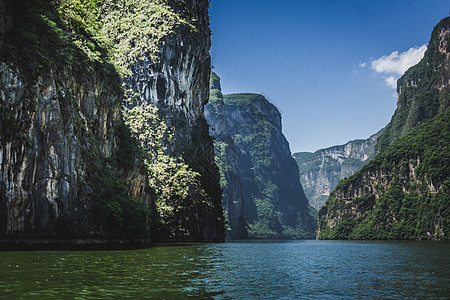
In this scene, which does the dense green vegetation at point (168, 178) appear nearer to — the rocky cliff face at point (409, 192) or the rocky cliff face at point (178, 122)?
the rocky cliff face at point (178, 122)

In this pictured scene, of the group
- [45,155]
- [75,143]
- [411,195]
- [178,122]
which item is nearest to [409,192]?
[411,195]

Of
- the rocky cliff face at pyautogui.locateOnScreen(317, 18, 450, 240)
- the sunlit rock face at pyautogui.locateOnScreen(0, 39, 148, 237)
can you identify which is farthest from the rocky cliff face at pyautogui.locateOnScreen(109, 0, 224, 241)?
the rocky cliff face at pyautogui.locateOnScreen(317, 18, 450, 240)

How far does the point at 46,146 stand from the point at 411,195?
16388 centimetres

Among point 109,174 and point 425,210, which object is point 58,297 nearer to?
point 109,174

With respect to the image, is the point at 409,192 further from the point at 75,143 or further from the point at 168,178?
the point at 75,143

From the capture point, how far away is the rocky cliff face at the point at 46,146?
32.6 m

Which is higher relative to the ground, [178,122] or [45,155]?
[178,122]

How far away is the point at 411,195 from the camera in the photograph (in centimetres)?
16612

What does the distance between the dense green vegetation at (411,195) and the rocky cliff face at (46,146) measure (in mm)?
130282

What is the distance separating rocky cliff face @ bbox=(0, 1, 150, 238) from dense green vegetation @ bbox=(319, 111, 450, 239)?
427 ft

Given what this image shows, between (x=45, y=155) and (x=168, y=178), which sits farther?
(x=168, y=178)

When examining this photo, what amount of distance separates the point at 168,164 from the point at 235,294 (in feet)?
252

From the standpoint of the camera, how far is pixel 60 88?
3966cm

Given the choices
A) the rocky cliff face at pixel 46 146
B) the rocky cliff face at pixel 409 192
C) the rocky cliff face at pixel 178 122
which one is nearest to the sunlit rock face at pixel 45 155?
the rocky cliff face at pixel 46 146
